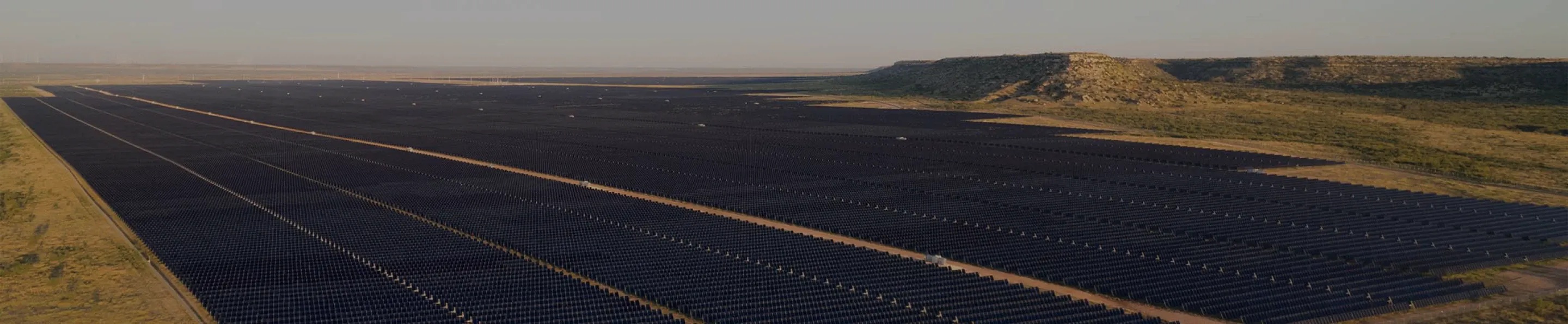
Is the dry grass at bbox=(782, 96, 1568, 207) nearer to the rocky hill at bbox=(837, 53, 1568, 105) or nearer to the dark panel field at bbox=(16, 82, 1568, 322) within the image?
the dark panel field at bbox=(16, 82, 1568, 322)

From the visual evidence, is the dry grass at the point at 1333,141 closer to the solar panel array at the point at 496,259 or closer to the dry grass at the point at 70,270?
the solar panel array at the point at 496,259

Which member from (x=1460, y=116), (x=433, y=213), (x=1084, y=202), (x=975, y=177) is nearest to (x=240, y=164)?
(x=433, y=213)

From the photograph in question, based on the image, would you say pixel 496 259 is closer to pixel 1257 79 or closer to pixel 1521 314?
pixel 1521 314

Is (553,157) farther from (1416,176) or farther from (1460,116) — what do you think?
(1460,116)

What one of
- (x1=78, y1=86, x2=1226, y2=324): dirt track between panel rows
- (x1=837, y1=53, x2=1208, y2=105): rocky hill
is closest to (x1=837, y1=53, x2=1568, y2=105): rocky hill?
(x1=837, y1=53, x2=1208, y2=105): rocky hill

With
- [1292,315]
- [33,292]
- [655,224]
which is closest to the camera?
[1292,315]

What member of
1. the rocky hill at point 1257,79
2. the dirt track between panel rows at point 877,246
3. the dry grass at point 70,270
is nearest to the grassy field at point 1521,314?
the dirt track between panel rows at point 877,246
